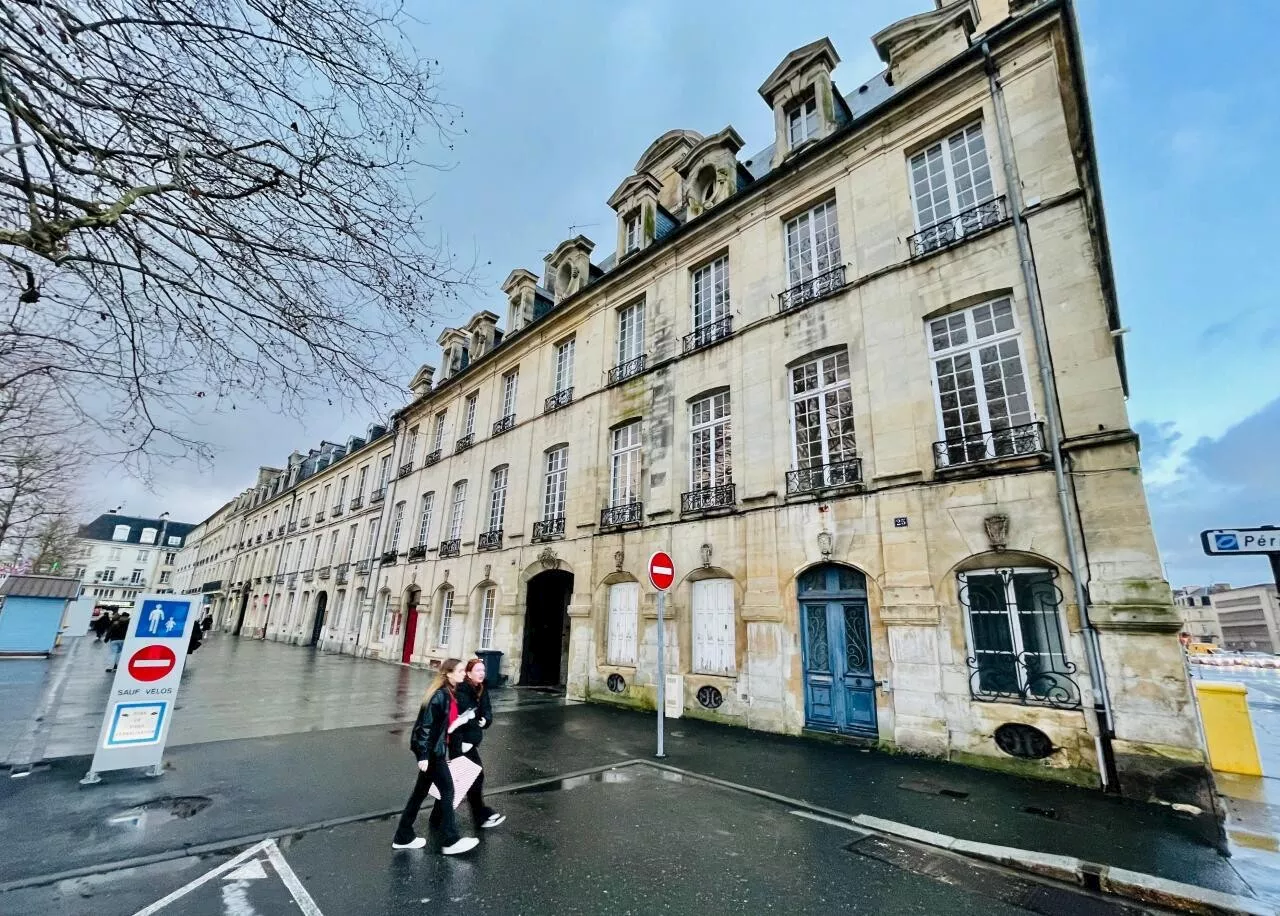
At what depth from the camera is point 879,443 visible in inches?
350

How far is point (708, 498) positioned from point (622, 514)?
2686mm

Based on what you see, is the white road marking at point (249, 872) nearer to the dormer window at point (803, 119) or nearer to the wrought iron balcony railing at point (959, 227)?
the wrought iron balcony railing at point (959, 227)

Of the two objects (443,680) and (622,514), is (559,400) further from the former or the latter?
(443,680)

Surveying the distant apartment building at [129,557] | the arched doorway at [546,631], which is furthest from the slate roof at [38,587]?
the distant apartment building at [129,557]

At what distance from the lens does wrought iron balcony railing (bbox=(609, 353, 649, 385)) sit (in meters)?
13.9

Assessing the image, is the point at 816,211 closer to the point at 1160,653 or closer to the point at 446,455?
the point at 1160,653

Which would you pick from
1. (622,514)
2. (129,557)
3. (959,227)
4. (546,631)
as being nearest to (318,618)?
(546,631)

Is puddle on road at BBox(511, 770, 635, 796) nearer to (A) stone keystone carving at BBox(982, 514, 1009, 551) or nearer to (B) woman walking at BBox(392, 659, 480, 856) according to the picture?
(B) woman walking at BBox(392, 659, 480, 856)

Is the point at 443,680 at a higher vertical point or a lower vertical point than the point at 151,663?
higher

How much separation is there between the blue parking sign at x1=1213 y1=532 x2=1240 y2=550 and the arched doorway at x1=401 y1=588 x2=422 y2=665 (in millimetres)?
21485

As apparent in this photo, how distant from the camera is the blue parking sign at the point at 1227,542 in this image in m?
3.60

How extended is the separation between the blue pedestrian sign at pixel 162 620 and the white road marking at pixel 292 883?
338cm

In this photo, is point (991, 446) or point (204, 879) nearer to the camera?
point (204, 879)

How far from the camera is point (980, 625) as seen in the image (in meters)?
7.66
